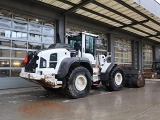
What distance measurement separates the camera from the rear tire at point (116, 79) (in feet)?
32.1

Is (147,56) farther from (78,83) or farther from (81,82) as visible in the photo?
(78,83)

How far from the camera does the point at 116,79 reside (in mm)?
10211

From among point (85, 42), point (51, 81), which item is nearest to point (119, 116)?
point (51, 81)

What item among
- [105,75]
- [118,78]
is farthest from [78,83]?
[118,78]

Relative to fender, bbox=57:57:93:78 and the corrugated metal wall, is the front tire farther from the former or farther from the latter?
the corrugated metal wall

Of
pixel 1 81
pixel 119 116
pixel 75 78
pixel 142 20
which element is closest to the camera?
pixel 119 116

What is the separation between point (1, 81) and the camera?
10000mm

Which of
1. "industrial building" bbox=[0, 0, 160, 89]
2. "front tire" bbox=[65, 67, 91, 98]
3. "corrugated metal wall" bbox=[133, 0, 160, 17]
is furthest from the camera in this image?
"corrugated metal wall" bbox=[133, 0, 160, 17]

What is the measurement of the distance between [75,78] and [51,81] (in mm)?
1040

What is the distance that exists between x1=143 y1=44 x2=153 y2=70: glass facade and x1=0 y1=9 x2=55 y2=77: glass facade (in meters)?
15.7

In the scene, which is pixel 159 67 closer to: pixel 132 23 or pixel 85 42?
pixel 132 23

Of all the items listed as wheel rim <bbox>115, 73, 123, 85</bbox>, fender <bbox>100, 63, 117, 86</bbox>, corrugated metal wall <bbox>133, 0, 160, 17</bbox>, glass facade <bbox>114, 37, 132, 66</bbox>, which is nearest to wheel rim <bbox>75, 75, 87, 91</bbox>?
fender <bbox>100, 63, 117, 86</bbox>

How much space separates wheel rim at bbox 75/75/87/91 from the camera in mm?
7983

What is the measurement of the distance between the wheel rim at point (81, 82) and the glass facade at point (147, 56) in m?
17.5
